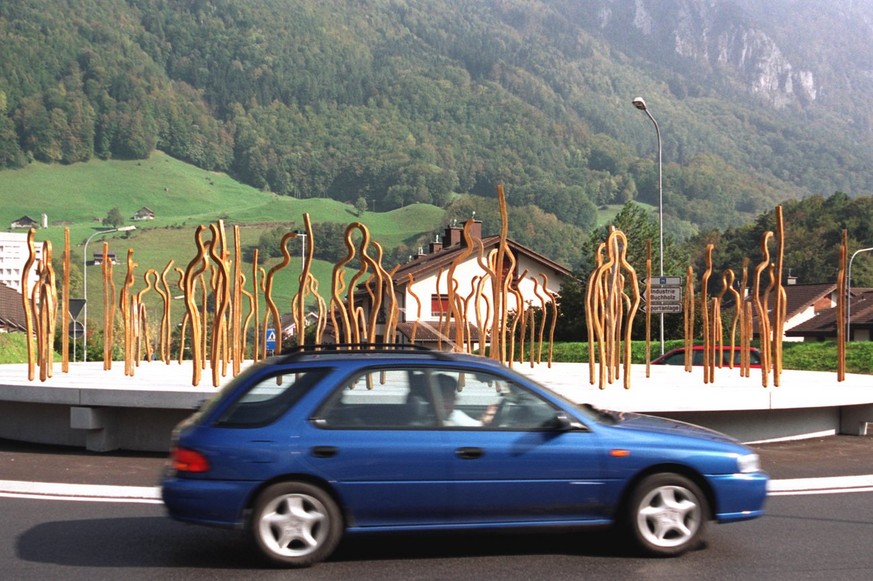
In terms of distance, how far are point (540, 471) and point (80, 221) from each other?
527 ft

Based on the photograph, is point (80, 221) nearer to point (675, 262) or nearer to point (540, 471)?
point (675, 262)

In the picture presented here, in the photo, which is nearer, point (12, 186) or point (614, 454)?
point (614, 454)

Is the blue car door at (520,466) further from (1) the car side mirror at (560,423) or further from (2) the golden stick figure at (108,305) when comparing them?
(2) the golden stick figure at (108,305)

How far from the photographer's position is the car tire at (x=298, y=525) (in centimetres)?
732

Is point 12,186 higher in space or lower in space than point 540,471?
higher

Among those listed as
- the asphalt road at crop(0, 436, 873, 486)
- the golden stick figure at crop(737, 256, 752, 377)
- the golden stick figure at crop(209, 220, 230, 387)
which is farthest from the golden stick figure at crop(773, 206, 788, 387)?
the golden stick figure at crop(209, 220, 230, 387)

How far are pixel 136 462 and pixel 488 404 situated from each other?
20.2ft

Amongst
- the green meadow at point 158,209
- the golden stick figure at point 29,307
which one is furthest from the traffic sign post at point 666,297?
the green meadow at point 158,209

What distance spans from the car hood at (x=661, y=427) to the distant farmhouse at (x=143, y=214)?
162 meters

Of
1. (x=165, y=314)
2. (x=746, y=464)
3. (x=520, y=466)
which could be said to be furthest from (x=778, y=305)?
(x=165, y=314)

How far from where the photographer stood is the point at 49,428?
46.2ft

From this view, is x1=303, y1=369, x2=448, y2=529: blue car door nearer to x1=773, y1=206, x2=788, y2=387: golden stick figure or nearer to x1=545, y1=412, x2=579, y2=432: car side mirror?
x1=545, y1=412, x2=579, y2=432: car side mirror

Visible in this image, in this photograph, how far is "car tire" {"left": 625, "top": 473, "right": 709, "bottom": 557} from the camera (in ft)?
25.0

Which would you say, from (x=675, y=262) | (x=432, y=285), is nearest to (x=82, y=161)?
(x=432, y=285)
